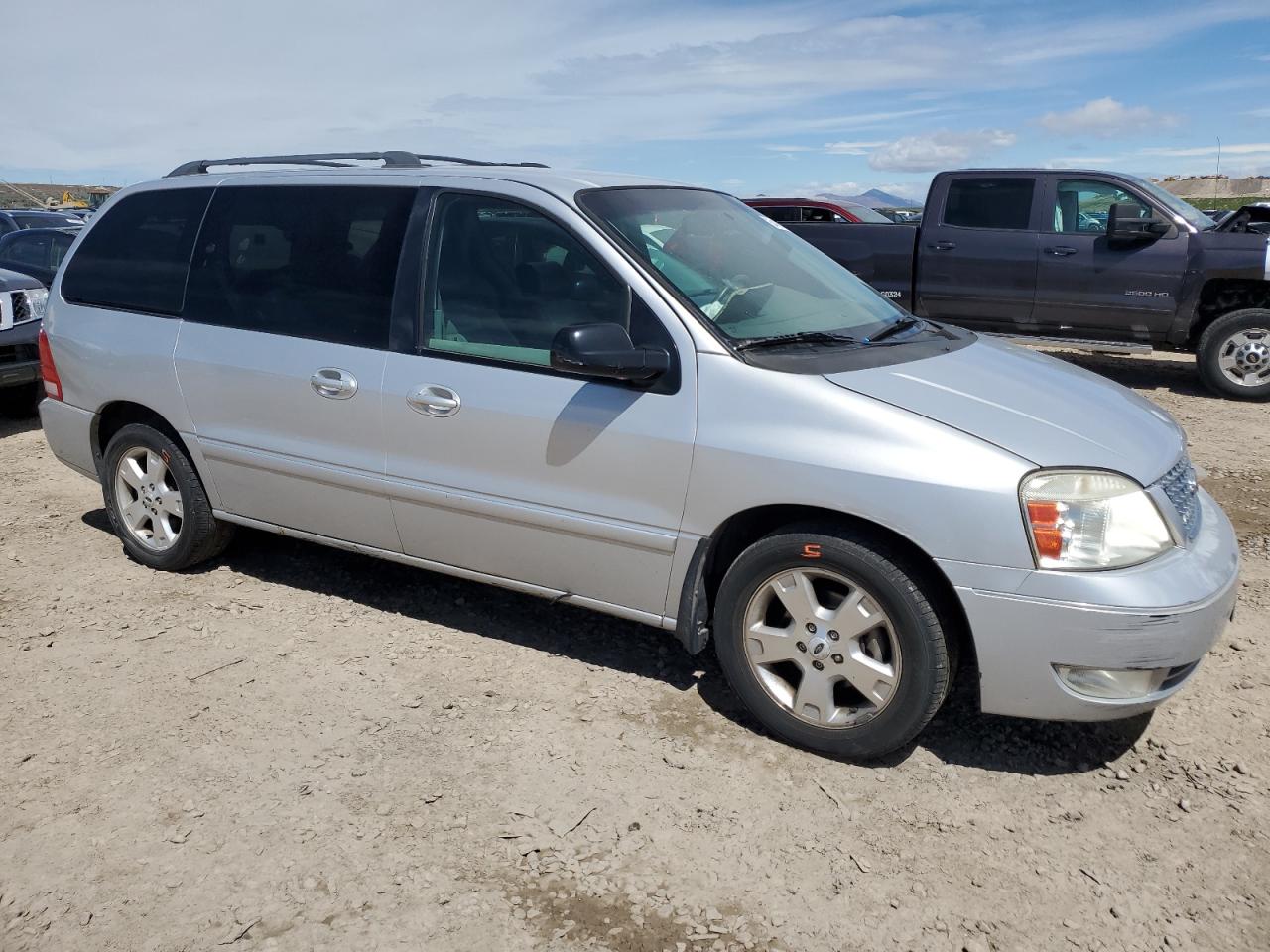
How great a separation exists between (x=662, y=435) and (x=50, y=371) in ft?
11.1

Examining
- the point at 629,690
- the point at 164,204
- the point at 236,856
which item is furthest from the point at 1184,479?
the point at 164,204

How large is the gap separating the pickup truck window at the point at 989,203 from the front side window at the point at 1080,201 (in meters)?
0.25

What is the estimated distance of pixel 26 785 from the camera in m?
3.35

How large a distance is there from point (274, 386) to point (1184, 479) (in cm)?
333

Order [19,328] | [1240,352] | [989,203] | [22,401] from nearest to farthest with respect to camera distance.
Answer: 1. [19,328]
2. [22,401]
3. [1240,352]
4. [989,203]

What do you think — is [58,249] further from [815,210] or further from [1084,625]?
[1084,625]

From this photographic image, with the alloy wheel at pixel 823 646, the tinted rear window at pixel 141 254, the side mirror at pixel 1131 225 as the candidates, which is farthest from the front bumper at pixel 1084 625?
the side mirror at pixel 1131 225

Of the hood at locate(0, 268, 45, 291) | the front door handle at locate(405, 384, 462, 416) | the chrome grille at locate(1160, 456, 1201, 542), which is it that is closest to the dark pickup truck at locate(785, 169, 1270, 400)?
the chrome grille at locate(1160, 456, 1201, 542)

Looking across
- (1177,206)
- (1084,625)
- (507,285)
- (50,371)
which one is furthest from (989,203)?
(50,371)

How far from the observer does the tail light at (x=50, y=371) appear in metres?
5.18

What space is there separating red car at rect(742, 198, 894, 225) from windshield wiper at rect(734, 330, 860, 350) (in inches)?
365

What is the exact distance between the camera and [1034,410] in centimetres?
341

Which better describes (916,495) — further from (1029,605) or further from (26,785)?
(26,785)

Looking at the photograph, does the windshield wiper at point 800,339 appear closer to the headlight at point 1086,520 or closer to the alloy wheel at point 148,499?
the headlight at point 1086,520
